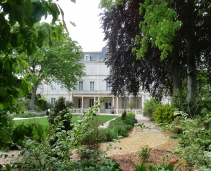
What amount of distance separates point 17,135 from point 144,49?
375 inches

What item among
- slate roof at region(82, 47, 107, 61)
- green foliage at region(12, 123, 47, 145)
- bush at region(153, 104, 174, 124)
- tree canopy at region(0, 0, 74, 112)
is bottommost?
bush at region(153, 104, 174, 124)

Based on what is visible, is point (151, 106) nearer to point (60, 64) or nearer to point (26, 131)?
point (60, 64)

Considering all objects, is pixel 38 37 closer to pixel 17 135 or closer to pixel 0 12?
pixel 0 12

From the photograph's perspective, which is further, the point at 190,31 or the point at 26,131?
the point at 190,31

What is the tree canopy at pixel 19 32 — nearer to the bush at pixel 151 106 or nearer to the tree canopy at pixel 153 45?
the tree canopy at pixel 153 45

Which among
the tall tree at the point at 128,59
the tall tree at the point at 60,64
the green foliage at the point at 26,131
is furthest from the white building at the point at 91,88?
the green foliage at the point at 26,131

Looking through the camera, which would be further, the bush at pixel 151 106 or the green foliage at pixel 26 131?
the bush at pixel 151 106

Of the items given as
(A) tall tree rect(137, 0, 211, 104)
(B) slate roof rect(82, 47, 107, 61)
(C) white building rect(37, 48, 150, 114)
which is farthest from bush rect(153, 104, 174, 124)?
(B) slate roof rect(82, 47, 107, 61)

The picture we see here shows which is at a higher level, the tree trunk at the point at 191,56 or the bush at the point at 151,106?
the tree trunk at the point at 191,56

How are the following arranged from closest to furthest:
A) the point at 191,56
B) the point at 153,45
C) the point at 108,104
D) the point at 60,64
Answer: the point at 153,45 → the point at 191,56 → the point at 60,64 → the point at 108,104

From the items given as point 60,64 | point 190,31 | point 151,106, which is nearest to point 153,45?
point 190,31

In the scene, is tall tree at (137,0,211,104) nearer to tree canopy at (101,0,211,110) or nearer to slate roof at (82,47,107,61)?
tree canopy at (101,0,211,110)

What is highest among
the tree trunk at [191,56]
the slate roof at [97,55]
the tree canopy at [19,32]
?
the slate roof at [97,55]

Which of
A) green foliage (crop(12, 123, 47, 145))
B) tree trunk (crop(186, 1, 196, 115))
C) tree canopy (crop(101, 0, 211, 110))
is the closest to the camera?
green foliage (crop(12, 123, 47, 145))
